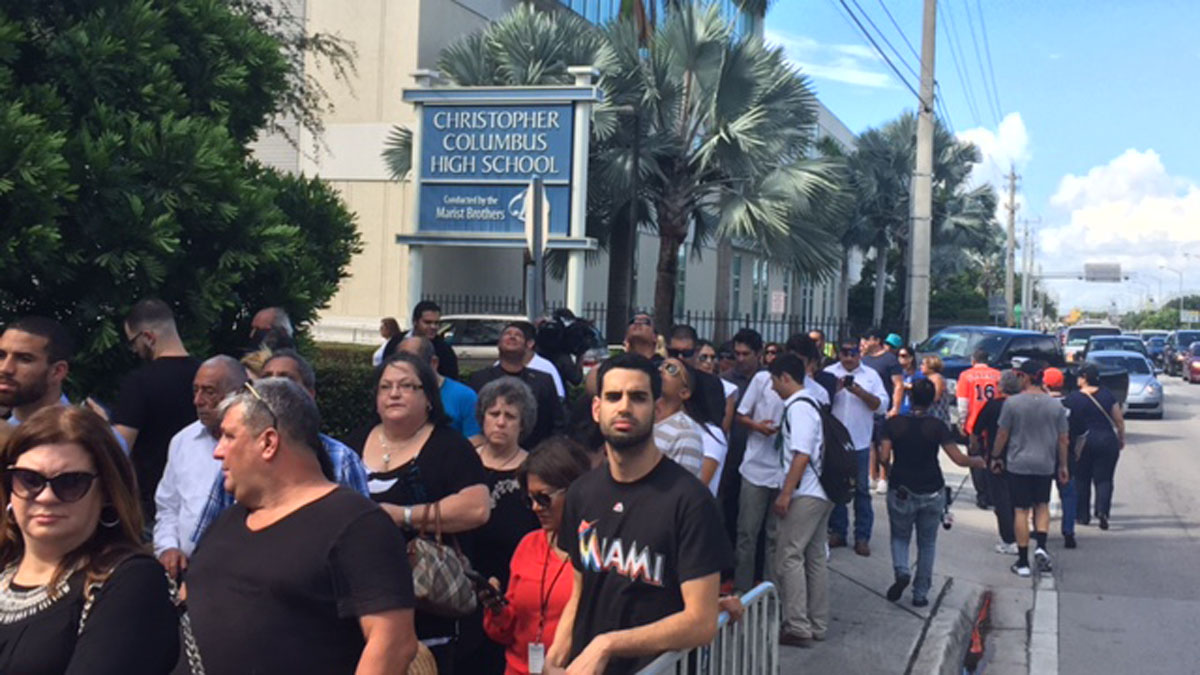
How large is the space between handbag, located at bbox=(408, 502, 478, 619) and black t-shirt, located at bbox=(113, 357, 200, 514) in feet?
5.26

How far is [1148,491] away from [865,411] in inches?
269

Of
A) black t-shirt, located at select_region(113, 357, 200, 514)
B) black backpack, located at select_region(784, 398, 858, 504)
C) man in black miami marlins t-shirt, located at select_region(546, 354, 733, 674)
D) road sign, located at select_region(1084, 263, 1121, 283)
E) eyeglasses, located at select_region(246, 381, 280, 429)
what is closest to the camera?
eyeglasses, located at select_region(246, 381, 280, 429)

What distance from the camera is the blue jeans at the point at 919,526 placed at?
894 cm

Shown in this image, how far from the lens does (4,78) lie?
22.4 feet

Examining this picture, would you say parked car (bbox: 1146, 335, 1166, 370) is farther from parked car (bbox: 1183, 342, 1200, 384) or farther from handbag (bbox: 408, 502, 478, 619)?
handbag (bbox: 408, 502, 478, 619)

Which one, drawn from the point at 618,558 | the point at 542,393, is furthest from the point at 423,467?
the point at 542,393

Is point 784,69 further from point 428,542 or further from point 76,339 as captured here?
point 428,542

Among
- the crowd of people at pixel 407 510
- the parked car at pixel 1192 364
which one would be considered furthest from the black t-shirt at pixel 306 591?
the parked car at pixel 1192 364

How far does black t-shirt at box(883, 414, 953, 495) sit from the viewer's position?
8.88 m

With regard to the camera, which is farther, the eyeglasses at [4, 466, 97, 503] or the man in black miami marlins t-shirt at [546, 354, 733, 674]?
the man in black miami marlins t-shirt at [546, 354, 733, 674]

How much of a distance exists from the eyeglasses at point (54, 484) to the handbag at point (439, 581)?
1336 millimetres

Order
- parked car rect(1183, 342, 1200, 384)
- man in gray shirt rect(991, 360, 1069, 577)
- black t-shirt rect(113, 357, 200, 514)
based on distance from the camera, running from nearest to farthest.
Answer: black t-shirt rect(113, 357, 200, 514) < man in gray shirt rect(991, 360, 1069, 577) < parked car rect(1183, 342, 1200, 384)

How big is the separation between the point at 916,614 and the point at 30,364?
21.0ft

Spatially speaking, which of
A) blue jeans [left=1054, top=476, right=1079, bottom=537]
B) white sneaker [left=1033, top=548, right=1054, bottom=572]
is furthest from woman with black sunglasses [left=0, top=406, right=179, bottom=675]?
blue jeans [left=1054, top=476, right=1079, bottom=537]
